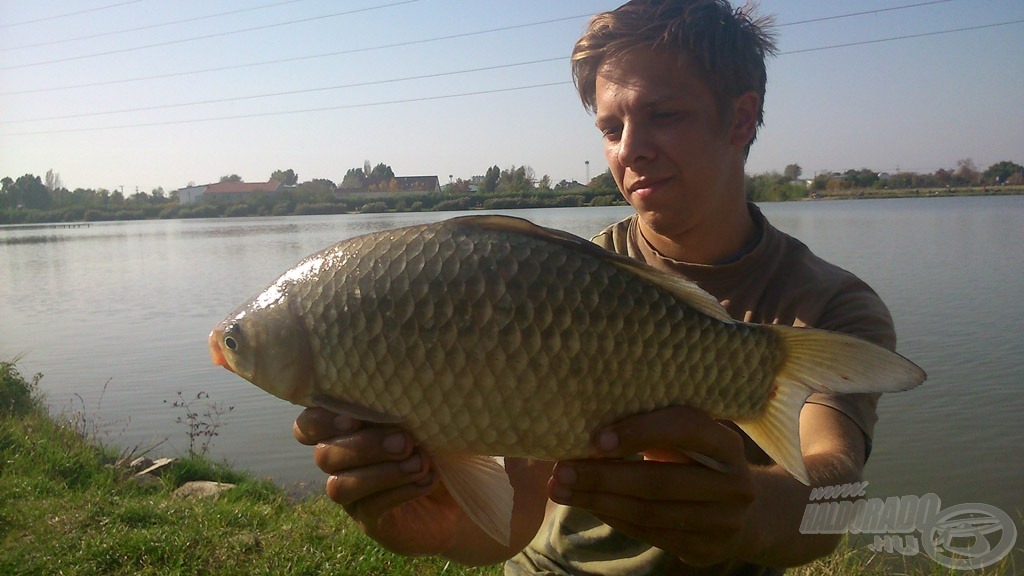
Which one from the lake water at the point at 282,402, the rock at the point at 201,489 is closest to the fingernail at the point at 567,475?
the rock at the point at 201,489

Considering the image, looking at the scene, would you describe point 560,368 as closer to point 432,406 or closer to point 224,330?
point 432,406

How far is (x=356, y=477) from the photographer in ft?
3.81

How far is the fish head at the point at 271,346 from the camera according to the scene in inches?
42.1

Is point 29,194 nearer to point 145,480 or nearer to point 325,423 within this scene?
point 145,480

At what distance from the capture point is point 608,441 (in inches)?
40.3

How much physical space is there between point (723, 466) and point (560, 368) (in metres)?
0.30

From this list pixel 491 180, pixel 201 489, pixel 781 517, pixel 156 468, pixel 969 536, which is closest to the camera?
pixel 781 517

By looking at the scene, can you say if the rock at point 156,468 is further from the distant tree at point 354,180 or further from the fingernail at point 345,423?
the distant tree at point 354,180

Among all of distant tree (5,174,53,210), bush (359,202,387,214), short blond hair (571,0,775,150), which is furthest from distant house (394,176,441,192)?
short blond hair (571,0,775,150)

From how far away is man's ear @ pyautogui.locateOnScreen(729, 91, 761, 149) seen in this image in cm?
202

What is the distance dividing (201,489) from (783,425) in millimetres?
3653

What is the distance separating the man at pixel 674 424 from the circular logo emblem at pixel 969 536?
59.0 inches

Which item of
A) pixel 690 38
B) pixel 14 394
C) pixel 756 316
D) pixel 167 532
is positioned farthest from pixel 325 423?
pixel 14 394

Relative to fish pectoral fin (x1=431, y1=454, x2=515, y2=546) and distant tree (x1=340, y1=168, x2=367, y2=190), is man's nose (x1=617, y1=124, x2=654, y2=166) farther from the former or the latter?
distant tree (x1=340, y1=168, x2=367, y2=190)
